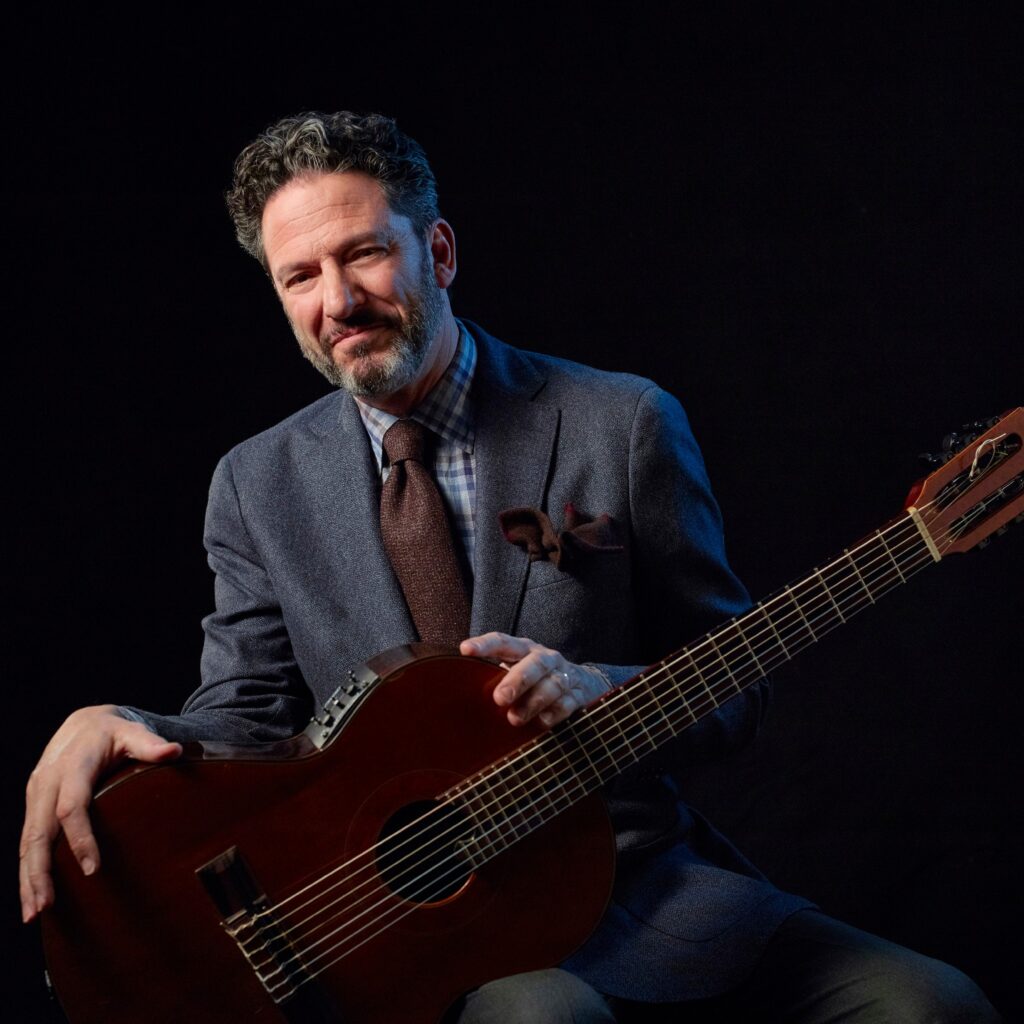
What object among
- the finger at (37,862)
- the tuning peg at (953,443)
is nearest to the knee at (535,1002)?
the finger at (37,862)

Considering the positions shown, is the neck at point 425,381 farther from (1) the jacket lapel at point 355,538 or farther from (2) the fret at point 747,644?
(2) the fret at point 747,644

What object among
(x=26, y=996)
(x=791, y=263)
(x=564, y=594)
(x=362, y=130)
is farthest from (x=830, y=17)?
(x=26, y=996)

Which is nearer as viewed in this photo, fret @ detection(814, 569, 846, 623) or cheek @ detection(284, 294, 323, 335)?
fret @ detection(814, 569, 846, 623)

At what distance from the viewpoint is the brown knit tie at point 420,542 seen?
2.18 metres

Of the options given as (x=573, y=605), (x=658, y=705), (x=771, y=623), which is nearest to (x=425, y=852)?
(x=658, y=705)

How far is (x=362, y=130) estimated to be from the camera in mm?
2230

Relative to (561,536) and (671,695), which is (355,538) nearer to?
(561,536)

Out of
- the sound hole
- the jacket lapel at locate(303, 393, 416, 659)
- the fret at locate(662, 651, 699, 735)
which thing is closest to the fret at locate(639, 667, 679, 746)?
the fret at locate(662, 651, 699, 735)

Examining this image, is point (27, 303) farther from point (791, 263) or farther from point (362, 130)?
point (791, 263)

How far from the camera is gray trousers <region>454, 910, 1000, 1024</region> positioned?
183cm

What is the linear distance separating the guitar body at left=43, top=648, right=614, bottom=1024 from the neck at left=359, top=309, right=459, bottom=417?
59 cm

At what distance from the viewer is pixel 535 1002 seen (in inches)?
71.1

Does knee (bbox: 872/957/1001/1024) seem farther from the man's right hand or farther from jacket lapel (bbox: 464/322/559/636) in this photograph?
the man's right hand

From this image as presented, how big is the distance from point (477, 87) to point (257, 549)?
56.5 inches
